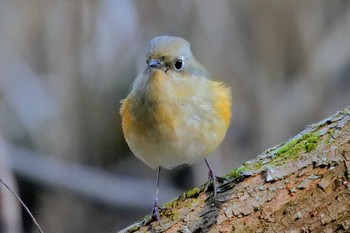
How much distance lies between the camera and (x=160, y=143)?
91.3 inches

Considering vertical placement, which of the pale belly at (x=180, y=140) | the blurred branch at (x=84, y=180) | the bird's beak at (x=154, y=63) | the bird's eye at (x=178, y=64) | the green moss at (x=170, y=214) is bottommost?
the green moss at (x=170, y=214)

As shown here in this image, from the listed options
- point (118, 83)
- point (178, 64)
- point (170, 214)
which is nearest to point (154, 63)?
point (178, 64)

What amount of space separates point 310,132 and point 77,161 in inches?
78.9

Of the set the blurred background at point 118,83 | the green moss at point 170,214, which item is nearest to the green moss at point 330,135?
the green moss at point 170,214

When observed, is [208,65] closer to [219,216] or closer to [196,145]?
[196,145]

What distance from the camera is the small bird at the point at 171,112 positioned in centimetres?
230

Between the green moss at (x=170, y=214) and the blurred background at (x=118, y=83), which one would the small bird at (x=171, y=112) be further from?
the blurred background at (x=118, y=83)

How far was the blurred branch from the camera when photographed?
12.8ft

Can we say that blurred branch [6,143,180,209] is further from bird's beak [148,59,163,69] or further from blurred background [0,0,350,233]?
bird's beak [148,59,163,69]

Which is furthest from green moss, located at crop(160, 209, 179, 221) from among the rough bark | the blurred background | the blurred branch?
the blurred branch

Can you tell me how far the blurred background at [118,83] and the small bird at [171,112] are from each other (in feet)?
4.07

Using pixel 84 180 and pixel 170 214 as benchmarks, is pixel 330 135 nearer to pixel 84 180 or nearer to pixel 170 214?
pixel 170 214

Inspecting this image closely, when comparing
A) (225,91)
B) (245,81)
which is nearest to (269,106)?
(245,81)

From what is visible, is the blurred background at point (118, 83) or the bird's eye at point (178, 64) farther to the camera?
the blurred background at point (118, 83)
